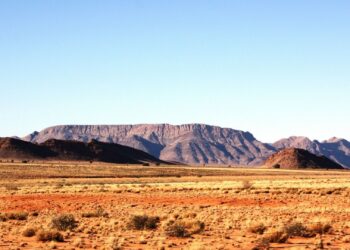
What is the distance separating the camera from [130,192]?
1987 inches

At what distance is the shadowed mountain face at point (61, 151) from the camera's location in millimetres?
166000

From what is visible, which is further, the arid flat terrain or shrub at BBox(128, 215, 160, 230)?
shrub at BBox(128, 215, 160, 230)

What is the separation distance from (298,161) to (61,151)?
252 feet

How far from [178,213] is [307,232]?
9.20 metres

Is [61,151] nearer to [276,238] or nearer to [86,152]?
[86,152]

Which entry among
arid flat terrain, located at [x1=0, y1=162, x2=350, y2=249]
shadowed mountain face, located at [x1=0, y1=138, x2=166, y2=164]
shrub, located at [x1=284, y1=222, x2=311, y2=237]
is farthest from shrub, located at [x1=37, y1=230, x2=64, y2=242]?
shadowed mountain face, located at [x1=0, y1=138, x2=166, y2=164]

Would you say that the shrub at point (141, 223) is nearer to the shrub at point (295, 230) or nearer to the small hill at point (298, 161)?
the shrub at point (295, 230)

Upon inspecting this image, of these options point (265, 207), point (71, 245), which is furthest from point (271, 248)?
point (265, 207)

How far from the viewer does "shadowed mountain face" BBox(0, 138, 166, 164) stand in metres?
166

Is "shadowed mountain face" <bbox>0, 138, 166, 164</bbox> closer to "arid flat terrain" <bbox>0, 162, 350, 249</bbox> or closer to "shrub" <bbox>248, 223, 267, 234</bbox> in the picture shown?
"arid flat terrain" <bbox>0, 162, 350, 249</bbox>

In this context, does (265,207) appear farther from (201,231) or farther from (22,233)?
(22,233)

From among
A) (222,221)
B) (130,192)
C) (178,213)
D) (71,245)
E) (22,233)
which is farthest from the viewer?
(130,192)

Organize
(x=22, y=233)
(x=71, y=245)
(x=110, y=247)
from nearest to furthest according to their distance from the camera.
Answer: (x=110, y=247), (x=71, y=245), (x=22, y=233)

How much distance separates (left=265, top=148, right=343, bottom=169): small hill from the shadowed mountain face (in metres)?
47.9
